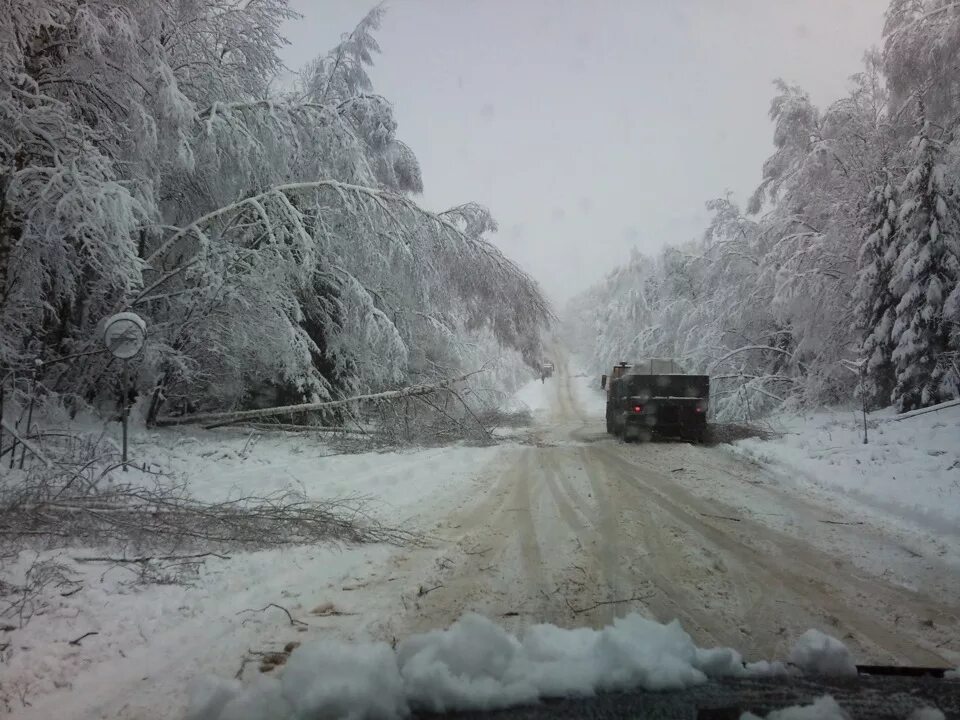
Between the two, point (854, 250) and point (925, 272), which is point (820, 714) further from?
point (854, 250)

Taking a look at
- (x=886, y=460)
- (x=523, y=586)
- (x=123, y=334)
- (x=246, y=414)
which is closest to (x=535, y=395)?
(x=246, y=414)

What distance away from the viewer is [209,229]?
1192cm

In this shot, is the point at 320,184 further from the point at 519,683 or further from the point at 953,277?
the point at 953,277

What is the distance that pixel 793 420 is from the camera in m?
16.1

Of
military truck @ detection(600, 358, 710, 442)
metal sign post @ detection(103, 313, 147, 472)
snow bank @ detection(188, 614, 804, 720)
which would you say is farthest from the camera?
military truck @ detection(600, 358, 710, 442)

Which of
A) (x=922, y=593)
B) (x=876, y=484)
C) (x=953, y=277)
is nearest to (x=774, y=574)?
(x=922, y=593)

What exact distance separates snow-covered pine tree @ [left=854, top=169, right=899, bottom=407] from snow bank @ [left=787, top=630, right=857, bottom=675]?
13.5 m

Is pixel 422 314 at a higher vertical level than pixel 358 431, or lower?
higher

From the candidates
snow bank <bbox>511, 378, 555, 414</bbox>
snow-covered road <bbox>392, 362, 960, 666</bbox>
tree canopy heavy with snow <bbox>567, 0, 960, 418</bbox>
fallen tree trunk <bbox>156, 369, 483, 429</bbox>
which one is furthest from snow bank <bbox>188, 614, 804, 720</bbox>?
snow bank <bbox>511, 378, 555, 414</bbox>

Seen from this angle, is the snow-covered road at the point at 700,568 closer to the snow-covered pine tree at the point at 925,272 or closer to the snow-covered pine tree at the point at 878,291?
the snow-covered pine tree at the point at 925,272

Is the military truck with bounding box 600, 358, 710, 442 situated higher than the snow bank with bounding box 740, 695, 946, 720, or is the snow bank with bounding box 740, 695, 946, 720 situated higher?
the military truck with bounding box 600, 358, 710, 442

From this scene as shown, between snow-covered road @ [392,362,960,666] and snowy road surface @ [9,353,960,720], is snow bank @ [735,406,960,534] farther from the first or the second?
snow-covered road @ [392,362,960,666]

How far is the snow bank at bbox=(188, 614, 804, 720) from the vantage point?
229cm

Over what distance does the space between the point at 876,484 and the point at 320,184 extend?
10012 mm
